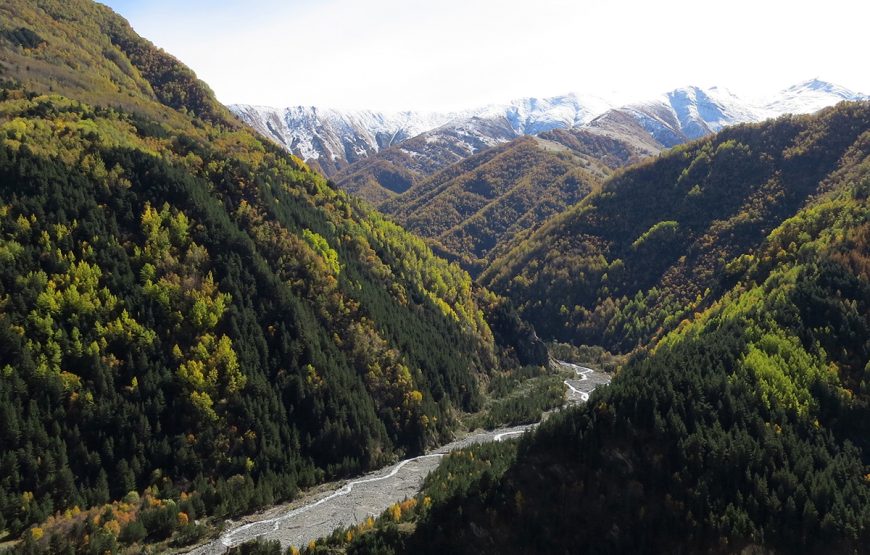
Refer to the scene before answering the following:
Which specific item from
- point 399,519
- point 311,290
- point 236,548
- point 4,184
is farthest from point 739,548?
point 4,184

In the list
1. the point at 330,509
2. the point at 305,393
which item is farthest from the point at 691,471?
the point at 305,393

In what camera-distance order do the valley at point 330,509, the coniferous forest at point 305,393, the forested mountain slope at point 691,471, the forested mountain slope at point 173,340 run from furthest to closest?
the forested mountain slope at point 173,340
the valley at point 330,509
the coniferous forest at point 305,393
the forested mountain slope at point 691,471

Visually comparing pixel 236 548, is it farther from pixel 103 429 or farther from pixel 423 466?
pixel 423 466

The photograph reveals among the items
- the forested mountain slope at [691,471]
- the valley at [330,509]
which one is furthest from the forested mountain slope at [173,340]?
the forested mountain slope at [691,471]

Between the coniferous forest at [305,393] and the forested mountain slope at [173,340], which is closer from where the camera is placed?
the coniferous forest at [305,393]

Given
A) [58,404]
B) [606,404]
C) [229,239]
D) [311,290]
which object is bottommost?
[606,404]

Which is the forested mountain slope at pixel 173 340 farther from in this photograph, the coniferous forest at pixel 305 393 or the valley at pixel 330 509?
the valley at pixel 330 509
